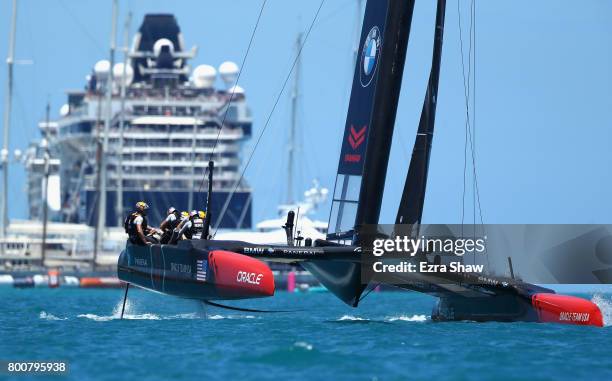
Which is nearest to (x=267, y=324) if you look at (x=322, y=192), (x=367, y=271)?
(x=367, y=271)

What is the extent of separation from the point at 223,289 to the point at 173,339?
4.86ft

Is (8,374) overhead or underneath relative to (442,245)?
underneath

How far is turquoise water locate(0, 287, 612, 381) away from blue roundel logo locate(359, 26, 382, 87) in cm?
362

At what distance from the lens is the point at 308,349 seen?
1590cm

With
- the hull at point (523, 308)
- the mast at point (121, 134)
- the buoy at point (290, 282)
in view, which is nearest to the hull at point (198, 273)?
the hull at point (523, 308)

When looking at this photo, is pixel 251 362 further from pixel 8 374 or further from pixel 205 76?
pixel 205 76

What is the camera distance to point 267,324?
21078 millimetres

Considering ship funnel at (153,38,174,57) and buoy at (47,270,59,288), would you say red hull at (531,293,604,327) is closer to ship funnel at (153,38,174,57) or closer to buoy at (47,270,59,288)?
buoy at (47,270,59,288)

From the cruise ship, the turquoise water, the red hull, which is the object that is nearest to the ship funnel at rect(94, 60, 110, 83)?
the cruise ship

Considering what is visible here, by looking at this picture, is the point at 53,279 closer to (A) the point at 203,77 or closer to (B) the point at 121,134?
(B) the point at 121,134

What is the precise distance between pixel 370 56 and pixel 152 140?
2587 inches

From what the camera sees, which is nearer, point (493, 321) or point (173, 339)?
point (173, 339)

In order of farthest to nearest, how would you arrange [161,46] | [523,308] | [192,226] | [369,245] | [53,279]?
[161,46], [53,279], [192,226], [523,308], [369,245]

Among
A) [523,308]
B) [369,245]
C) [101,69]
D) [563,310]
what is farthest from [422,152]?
[101,69]
